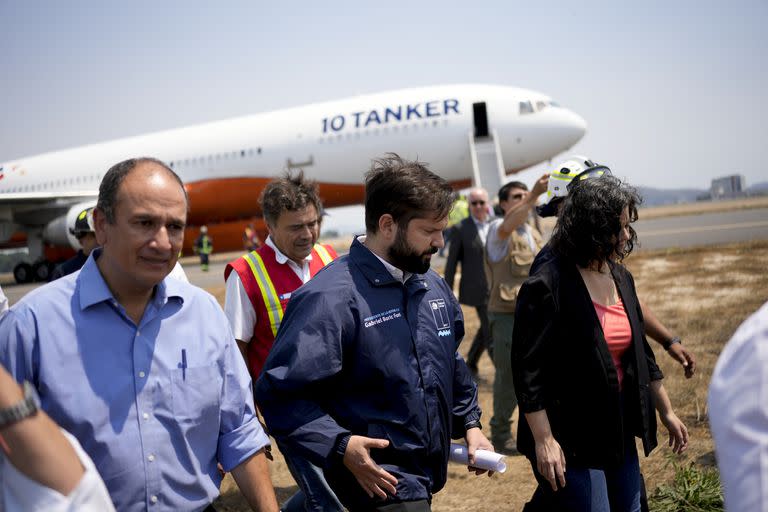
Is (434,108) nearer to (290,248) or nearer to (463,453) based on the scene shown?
(290,248)

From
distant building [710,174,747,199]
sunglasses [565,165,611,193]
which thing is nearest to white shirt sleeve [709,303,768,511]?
sunglasses [565,165,611,193]

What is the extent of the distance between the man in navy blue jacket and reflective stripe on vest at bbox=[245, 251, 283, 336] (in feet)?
3.95

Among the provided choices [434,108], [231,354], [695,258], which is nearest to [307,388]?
[231,354]

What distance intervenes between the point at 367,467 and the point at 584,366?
3.51 ft

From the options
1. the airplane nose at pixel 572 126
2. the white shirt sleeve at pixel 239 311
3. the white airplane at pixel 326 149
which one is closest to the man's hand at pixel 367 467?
the white shirt sleeve at pixel 239 311

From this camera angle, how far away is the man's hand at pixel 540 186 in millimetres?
4172

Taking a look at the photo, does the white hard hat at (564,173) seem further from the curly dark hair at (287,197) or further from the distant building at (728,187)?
the distant building at (728,187)

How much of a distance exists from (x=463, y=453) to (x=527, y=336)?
0.57 meters

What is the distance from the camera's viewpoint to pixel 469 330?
9.78 metres

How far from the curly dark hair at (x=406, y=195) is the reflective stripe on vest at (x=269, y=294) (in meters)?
1.28

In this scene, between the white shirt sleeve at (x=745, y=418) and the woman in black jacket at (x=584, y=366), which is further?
the woman in black jacket at (x=584, y=366)

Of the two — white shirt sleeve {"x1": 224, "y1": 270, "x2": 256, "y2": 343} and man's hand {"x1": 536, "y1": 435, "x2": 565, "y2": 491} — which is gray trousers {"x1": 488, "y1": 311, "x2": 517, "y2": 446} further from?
man's hand {"x1": 536, "y1": 435, "x2": 565, "y2": 491}

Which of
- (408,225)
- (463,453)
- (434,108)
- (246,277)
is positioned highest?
(434,108)

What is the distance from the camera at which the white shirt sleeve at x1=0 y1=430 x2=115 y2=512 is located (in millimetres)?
1352
